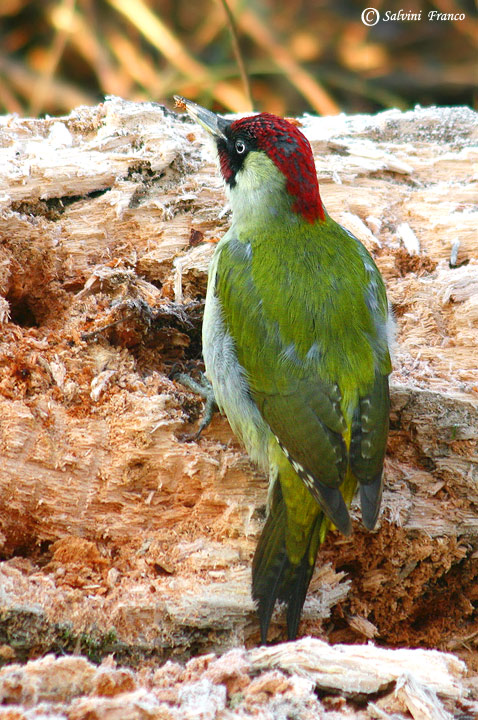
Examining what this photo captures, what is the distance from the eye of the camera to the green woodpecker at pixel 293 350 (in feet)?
8.48

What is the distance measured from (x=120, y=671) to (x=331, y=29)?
5781 mm

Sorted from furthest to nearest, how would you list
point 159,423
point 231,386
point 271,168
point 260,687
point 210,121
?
point 210,121
point 271,168
point 231,386
point 159,423
point 260,687

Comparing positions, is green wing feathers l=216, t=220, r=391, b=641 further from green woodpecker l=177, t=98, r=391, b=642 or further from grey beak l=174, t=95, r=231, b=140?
grey beak l=174, t=95, r=231, b=140

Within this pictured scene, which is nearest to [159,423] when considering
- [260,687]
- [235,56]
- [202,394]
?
[202,394]

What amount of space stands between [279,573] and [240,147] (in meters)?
1.70

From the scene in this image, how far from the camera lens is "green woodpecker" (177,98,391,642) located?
2.59 meters

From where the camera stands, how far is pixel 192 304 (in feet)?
10.8

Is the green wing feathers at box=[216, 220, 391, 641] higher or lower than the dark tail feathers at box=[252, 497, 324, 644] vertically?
higher

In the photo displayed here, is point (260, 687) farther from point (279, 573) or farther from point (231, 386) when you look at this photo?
point (231, 386)

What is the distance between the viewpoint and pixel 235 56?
225 inches

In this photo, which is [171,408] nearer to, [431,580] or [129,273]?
[129,273]

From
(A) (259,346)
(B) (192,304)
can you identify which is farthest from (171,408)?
(B) (192,304)

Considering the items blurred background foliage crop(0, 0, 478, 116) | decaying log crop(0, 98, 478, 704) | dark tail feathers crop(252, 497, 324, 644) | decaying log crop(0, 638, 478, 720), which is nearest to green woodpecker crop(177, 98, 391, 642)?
dark tail feathers crop(252, 497, 324, 644)

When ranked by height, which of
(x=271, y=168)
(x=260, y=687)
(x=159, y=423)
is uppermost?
(x=271, y=168)
